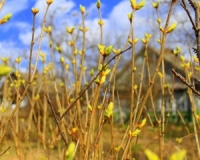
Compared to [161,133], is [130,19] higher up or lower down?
higher up

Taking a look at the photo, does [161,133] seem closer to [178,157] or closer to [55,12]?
[178,157]

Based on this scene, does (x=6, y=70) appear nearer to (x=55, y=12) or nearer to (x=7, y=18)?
(x=7, y=18)

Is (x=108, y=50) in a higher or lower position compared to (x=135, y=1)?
lower

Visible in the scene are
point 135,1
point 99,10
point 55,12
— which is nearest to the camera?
point 135,1

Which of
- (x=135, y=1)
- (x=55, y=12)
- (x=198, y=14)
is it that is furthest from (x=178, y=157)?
(x=55, y=12)

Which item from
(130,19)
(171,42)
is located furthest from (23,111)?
(130,19)

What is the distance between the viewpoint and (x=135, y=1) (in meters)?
1.26

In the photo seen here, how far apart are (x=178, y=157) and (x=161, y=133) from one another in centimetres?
127

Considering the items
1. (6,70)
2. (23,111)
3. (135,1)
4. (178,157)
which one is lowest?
(23,111)

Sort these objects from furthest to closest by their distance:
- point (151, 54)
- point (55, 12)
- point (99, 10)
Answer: point (151, 54) → point (55, 12) → point (99, 10)

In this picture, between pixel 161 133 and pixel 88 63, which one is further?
pixel 88 63

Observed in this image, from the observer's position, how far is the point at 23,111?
12.2m

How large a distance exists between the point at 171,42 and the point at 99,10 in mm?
10829

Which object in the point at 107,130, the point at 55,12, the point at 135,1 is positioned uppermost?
the point at 55,12
